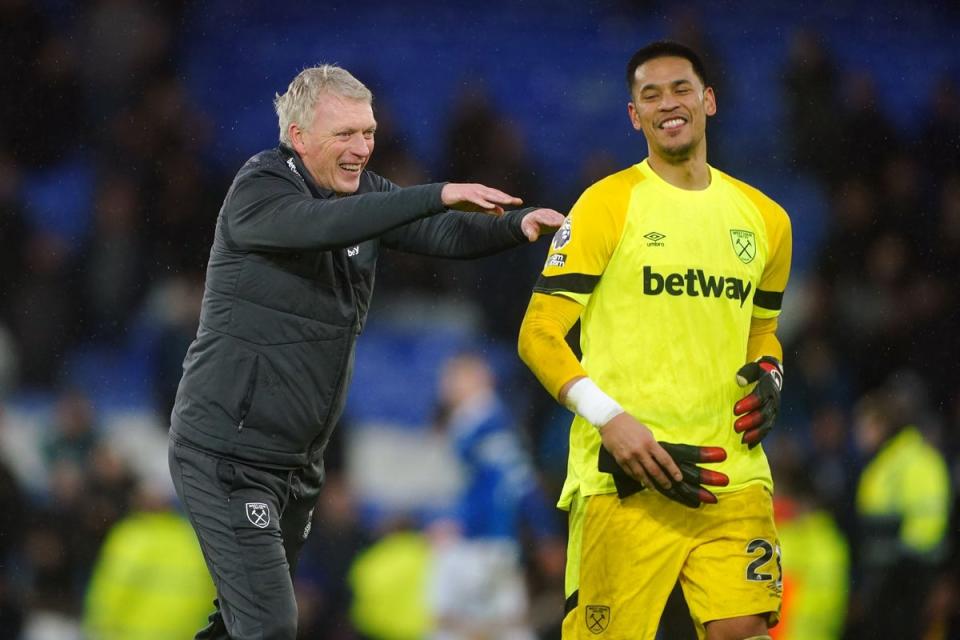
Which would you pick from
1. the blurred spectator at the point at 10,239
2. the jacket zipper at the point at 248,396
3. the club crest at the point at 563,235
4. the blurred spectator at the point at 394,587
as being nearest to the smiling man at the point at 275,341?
the jacket zipper at the point at 248,396

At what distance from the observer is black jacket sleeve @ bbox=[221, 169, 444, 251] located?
12.7ft

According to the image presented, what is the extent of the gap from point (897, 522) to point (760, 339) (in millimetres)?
4480

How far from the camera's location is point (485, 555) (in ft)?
29.3

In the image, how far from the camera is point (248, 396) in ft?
13.7

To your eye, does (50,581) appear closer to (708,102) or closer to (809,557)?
(809,557)

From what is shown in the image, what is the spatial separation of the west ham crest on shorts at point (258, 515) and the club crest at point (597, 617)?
925 millimetres

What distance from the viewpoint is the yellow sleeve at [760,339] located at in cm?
450

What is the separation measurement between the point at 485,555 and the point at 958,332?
3303mm

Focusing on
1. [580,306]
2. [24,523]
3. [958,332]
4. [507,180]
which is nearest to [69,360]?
[24,523]

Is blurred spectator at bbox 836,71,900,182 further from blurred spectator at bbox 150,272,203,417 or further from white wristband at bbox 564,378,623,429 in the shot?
white wristband at bbox 564,378,623,429

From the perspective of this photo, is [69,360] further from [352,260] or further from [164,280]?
[352,260]

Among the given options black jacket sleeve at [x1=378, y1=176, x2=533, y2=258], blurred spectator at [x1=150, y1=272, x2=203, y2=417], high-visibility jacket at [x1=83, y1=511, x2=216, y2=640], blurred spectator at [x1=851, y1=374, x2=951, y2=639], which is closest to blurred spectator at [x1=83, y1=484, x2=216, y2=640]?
high-visibility jacket at [x1=83, y1=511, x2=216, y2=640]

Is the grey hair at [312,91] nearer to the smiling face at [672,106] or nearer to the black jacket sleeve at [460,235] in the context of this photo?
the black jacket sleeve at [460,235]

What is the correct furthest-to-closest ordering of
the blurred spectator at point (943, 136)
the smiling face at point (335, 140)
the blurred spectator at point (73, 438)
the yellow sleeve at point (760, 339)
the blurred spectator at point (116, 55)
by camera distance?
1. the blurred spectator at point (116, 55)
2. the blurred spectator at point (943, 136)
3. the blurred spectator at point (73, 438)
4. the yellow sleeve at point (760, 339)
5. the smiling face at point (335, 140)
